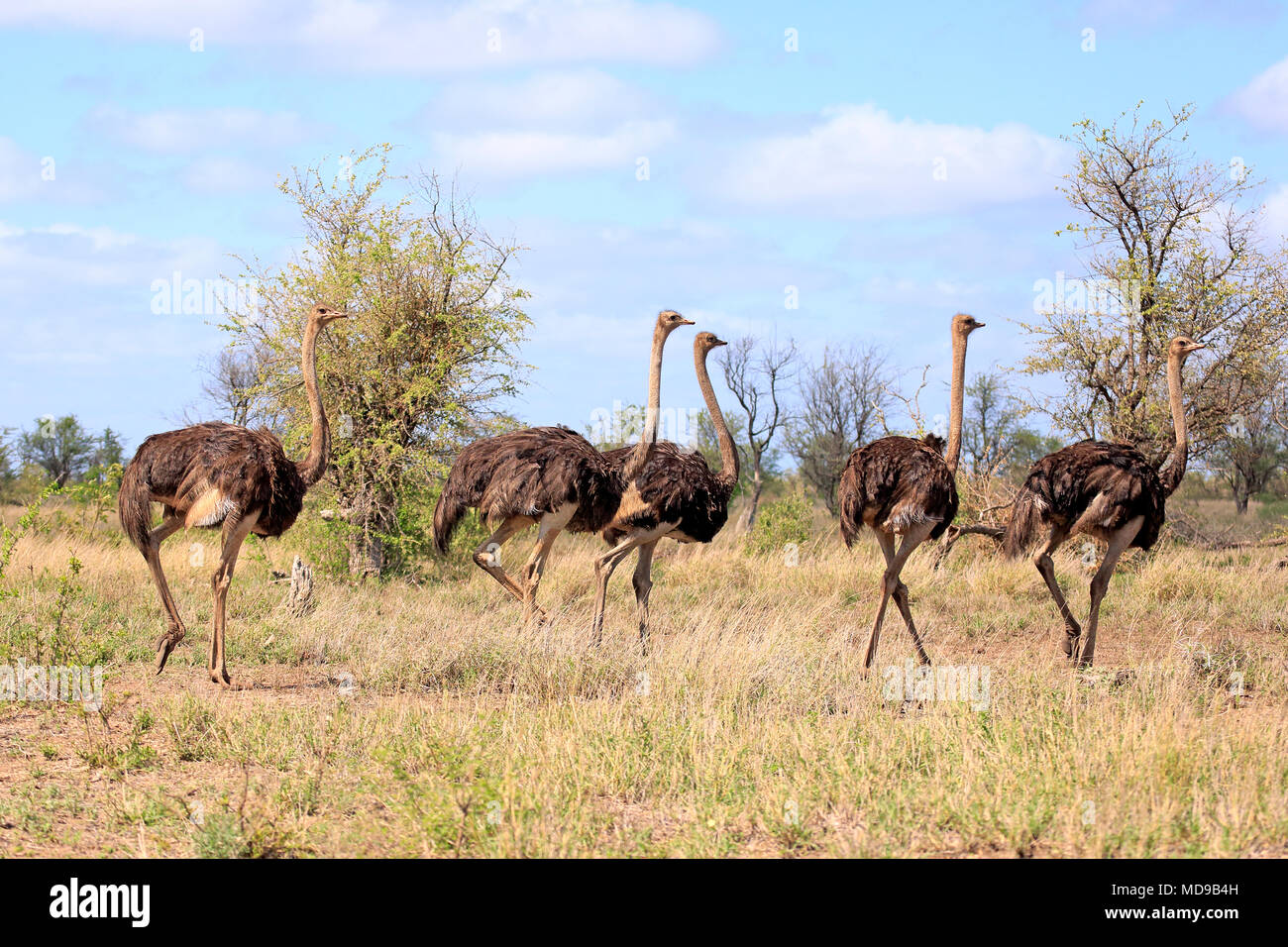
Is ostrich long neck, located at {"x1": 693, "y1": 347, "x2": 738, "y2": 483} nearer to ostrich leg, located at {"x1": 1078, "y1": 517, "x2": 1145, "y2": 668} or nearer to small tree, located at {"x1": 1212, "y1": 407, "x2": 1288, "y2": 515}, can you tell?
ostrich leg, located at {"x1": 1078, "y1": 517, "x2": 1145, "y2": 668}

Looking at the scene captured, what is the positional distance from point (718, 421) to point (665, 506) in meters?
0.92

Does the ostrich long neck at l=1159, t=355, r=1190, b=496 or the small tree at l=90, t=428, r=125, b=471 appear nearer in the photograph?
the ostrich long neck at l=1159, t=355, r=1190, b=496

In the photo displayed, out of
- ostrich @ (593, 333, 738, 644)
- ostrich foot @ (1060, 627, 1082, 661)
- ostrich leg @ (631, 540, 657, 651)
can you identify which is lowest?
ostrich foot @ (1060, 627, 1082, 661)

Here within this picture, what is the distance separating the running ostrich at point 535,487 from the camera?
29.4ft

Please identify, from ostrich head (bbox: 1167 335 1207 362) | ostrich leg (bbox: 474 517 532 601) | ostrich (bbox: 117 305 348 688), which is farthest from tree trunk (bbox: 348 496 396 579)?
ostrich head (bbox: 1167 335 1207 362)

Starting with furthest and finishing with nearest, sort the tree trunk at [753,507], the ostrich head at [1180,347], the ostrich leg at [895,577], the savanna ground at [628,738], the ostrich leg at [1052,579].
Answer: the tree trunk at [753,507] < the ostrich head at [1180,347] < the ostrich leg at [1052,579] < the ostrich leg at [895,577] < the savanna ground at [628,738]

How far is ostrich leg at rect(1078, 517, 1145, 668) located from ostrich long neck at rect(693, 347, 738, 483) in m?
2.73

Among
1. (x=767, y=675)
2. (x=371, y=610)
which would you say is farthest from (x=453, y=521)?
(x=767, y=675)

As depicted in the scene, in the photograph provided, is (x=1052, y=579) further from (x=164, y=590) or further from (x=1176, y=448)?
(x=164, y=590)

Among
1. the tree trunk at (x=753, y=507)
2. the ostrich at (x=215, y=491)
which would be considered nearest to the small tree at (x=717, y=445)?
the tree trunk at (x=753, y=507)

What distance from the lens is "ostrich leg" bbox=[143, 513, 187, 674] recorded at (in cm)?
769

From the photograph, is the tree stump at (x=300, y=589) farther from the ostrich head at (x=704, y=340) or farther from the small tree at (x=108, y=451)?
the small tree at (x=108, y=451)

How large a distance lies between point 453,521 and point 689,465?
188 cm

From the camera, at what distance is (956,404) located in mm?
8797
